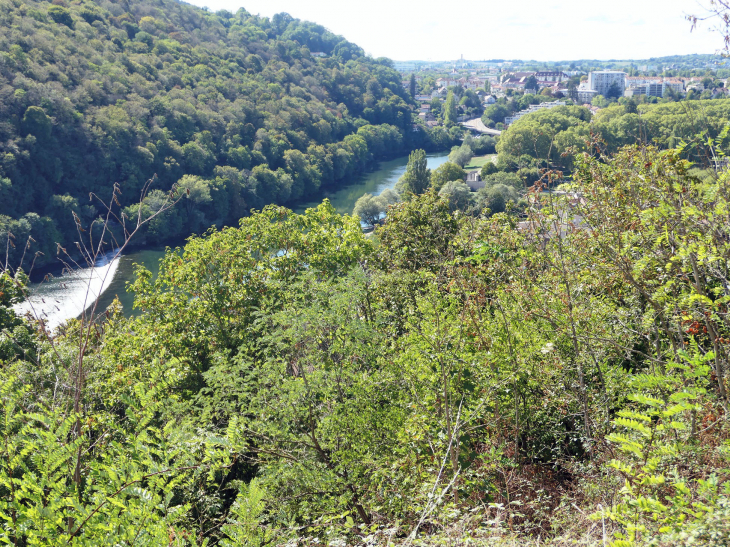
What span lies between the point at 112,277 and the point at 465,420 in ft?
81.2

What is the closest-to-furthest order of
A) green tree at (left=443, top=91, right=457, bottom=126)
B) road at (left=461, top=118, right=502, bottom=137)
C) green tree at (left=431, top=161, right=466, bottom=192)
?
green tree at (left=431, top=161, right=466, bottom=192)
road at (left=461, top=118, right=502, bottom=137)
green tree at (left=443, top=91, right=457, bottom=126)

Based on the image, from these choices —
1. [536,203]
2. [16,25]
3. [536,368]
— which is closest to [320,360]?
[536,368]

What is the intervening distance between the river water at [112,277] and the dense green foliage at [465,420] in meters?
1.63

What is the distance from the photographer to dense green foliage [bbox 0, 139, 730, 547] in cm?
323

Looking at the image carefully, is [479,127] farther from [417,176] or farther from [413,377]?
[413,377]

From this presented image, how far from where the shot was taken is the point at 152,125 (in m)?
55.1

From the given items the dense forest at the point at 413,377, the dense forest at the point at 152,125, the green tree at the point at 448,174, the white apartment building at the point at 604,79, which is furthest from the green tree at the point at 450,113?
the dense forest at the point at 413,377

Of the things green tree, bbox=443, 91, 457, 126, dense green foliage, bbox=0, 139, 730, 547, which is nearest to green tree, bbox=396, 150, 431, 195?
dense green foliage, bbox=0, 139, 730, 547

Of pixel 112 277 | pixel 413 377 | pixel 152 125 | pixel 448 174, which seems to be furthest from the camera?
pixel 152 125

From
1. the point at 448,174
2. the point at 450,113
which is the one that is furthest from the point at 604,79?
the point at 448,174

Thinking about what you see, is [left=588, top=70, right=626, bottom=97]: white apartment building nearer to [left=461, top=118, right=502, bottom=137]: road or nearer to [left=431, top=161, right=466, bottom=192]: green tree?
[left=461, top=118, right=502, bottom=137]: road

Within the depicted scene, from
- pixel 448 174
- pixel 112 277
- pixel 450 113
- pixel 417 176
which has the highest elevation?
pixel 450 113

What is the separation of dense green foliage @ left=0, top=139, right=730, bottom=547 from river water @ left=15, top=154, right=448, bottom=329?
1.63 metres

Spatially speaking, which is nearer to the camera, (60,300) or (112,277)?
(60,300)
